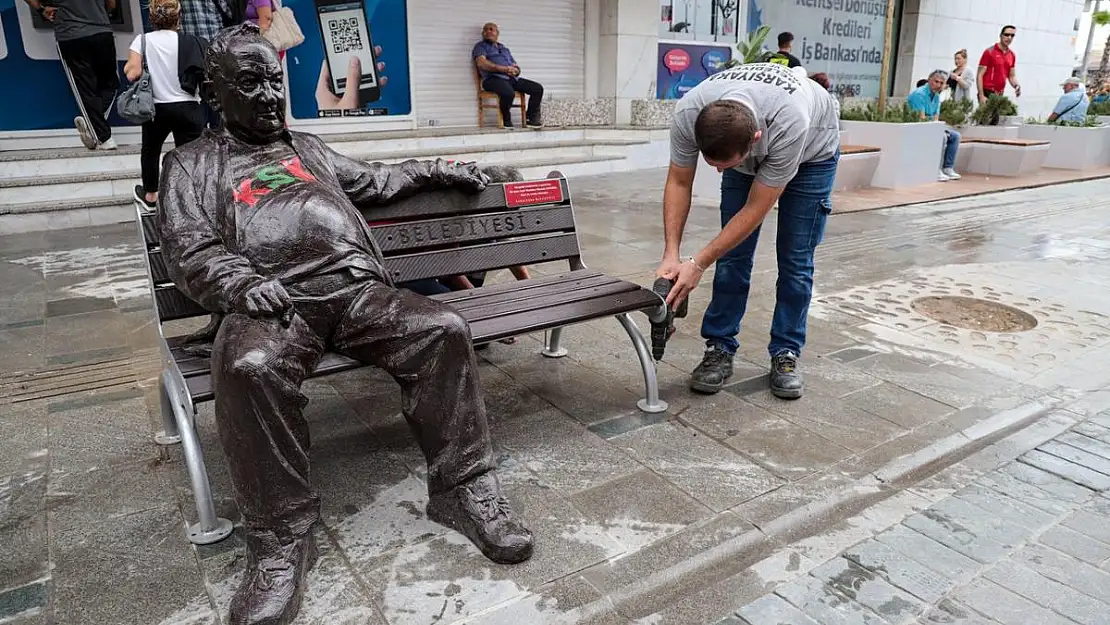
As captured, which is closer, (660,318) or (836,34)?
(660,318)

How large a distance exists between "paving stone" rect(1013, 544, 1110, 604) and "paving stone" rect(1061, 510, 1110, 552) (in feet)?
0.66

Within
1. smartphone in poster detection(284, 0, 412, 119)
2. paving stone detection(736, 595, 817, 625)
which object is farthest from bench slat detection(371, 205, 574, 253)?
smartphone in poster detection(284, 0, 412, 119)

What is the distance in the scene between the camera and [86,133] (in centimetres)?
786

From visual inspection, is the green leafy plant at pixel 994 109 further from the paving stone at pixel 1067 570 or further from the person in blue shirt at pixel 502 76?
the paving stone at pixel 1067 570

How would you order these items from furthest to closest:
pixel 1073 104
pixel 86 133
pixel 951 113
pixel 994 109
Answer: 1. pixel 1073 104
2. pixel 994 109
3. pixel 951 113
4. pixel 86 133

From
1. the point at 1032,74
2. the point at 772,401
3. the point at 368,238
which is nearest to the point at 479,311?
the point at 368,238

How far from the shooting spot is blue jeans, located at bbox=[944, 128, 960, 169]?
1088 centimetres

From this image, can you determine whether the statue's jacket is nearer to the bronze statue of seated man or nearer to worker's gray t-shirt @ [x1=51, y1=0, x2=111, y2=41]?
the bronze statue of seated man

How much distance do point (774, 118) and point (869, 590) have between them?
69.0 inches

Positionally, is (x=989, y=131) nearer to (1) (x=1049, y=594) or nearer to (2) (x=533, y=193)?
(2) (x=533, y=193)

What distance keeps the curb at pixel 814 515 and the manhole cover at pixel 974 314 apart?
1.26 meters

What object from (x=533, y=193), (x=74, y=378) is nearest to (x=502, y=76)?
(x=533, y=193)

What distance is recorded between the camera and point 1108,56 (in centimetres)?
2262

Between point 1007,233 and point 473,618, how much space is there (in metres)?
7.14
